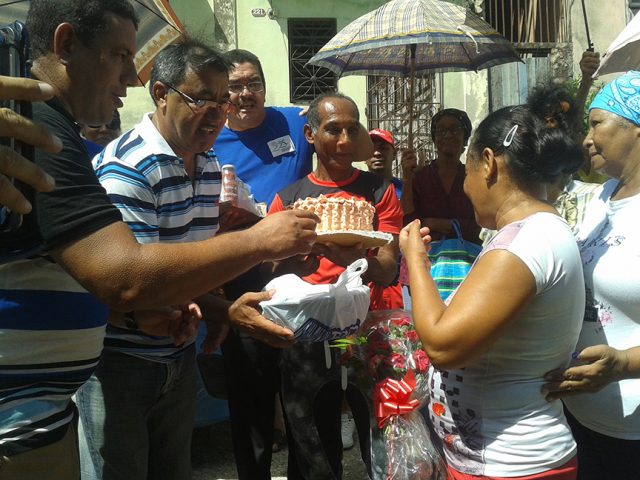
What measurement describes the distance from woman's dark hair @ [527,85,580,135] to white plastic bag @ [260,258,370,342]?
0.94 m

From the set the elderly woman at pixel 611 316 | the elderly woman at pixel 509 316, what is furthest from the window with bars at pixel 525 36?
the elderly woman at pixel 509 316

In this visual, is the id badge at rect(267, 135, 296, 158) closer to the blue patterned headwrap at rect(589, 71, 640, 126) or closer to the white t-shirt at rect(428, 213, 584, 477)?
the blue patterned headwrap at rect(589, 71, 640, 126)

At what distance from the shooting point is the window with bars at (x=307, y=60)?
1149 centimetres

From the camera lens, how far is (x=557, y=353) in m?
2.12

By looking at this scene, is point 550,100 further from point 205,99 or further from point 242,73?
point 242,73

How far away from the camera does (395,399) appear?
280 cm

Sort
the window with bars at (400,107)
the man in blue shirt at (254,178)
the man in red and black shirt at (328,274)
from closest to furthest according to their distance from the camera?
the man in red and black shirt at (328,274)
the man in blue shirt at (254,178)
the window with bars at (400,107)

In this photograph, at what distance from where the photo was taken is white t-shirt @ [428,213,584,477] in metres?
2.04

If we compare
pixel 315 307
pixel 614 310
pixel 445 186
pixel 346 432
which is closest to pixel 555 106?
pixel 614 310

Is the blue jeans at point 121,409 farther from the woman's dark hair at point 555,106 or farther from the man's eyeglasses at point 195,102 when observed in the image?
the woman's dark hair at point 555,106

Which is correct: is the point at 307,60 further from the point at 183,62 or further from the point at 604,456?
the point at 604,456

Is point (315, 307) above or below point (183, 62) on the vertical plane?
below

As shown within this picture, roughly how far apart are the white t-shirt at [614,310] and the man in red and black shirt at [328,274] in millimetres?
987

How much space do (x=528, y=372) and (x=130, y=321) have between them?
1.31m
